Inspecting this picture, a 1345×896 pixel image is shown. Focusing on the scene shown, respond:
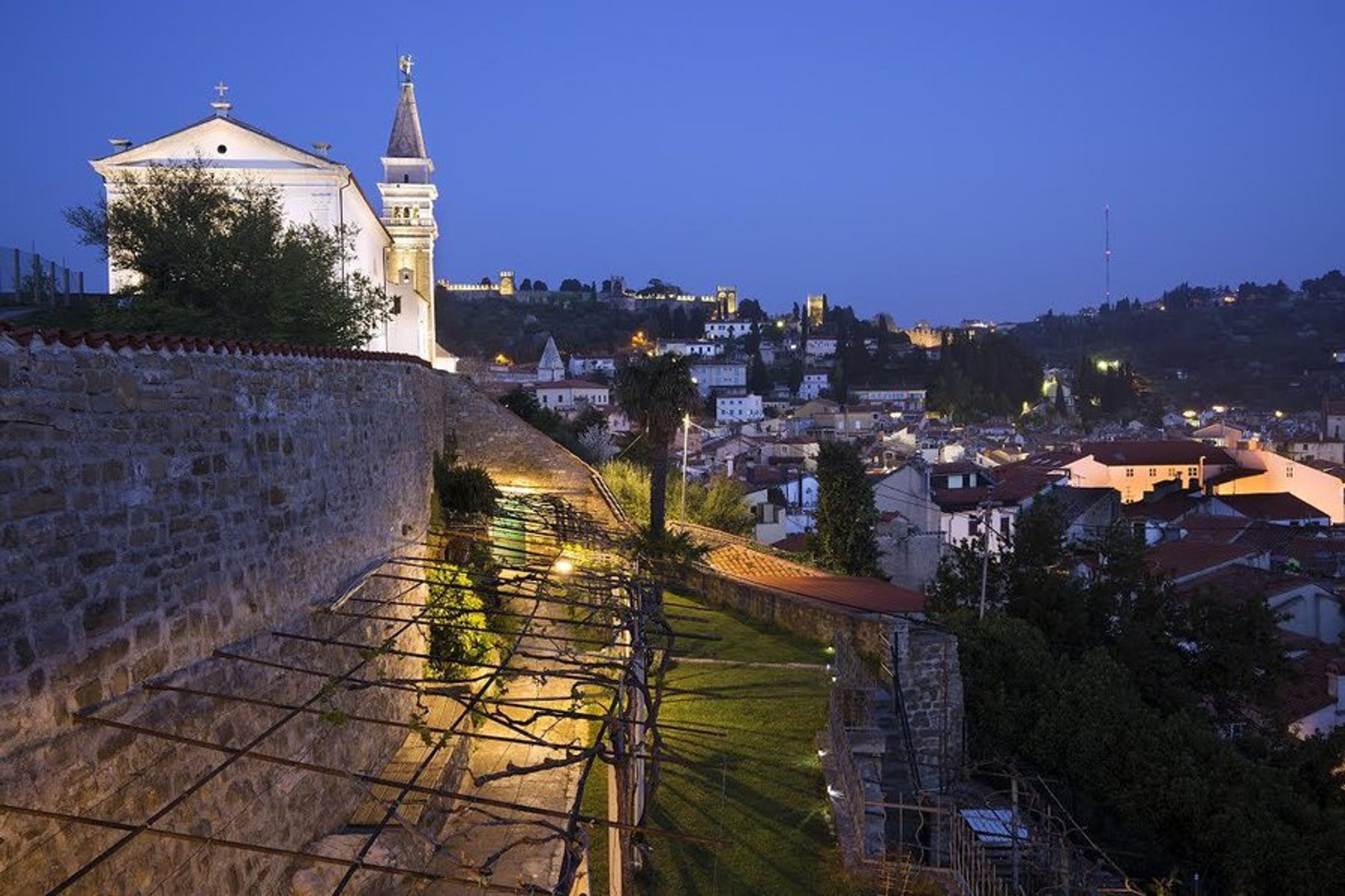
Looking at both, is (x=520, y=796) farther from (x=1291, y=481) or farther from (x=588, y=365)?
(x=588, y=365)

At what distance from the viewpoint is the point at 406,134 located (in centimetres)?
3862

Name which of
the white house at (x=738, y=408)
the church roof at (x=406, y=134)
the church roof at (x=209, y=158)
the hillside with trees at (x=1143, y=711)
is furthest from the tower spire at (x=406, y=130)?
the white house at (x=738, y=408)

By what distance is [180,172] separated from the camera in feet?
54.6

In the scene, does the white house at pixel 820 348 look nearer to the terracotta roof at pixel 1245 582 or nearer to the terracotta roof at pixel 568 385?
the terracotta roof at pixel 568 385

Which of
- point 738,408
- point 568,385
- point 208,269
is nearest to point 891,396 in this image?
point 738,408

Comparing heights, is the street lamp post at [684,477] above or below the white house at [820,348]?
below

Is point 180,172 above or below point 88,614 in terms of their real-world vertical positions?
above

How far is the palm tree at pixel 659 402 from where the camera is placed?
21.9 metres

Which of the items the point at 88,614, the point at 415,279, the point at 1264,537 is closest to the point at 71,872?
the point at 88,614

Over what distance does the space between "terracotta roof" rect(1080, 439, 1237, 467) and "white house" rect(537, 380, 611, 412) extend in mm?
37077

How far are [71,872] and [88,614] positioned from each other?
1.02 metres

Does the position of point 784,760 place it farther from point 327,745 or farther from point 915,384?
point 915,384

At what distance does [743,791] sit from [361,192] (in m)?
21.3

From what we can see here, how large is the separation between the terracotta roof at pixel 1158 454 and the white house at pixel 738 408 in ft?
136
